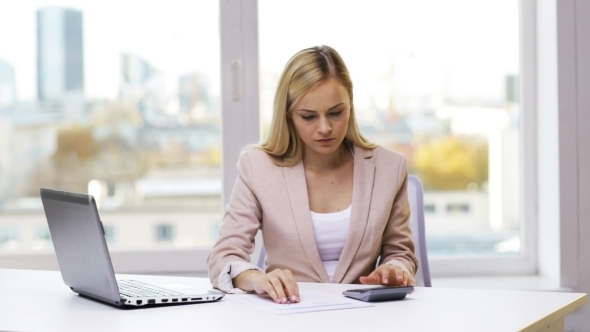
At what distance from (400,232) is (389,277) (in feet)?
1.27

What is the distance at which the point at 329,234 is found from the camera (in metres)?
2.28

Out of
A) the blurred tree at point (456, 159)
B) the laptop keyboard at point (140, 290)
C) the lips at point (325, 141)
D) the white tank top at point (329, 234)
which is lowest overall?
the laptop keyboard at point (140, 290)

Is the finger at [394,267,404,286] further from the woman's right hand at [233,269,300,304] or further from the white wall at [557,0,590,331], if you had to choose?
the white wall at [557,0,590,331]

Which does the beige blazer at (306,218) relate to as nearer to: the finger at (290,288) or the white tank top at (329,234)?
the white tank top at (329,234)

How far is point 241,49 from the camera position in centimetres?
319

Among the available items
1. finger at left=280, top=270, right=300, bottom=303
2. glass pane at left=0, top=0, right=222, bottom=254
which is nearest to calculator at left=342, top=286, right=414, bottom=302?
finger at left=280, top=270, right=300, bottom=303

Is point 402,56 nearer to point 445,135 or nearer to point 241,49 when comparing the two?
point 445,135

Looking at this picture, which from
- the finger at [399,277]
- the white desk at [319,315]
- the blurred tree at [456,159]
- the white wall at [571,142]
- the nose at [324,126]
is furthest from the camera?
the blurred tree at [456,159]

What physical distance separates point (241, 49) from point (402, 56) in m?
0.70

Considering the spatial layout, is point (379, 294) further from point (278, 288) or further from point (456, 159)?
point (456, 159)

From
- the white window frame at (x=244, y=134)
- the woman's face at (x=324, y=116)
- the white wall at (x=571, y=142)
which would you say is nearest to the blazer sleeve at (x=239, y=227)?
the woman's face at (x=324, y=116)

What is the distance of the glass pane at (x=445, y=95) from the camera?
10.9 ft

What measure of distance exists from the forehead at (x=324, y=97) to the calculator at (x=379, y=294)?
2.23ft

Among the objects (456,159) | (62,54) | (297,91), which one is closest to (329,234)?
(297,91)
